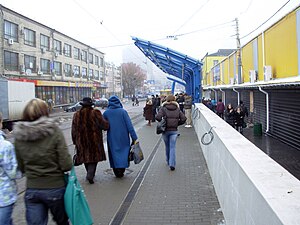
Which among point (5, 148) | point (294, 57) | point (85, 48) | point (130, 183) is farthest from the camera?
point (85, 48)

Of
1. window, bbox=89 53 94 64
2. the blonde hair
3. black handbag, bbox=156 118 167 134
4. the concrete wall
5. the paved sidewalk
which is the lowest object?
the paved sidewalk

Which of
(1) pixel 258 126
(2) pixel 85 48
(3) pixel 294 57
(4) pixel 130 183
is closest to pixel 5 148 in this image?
(4) pixel 130 183

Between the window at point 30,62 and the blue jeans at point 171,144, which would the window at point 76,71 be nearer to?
the window at point 30,62

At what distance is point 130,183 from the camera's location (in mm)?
6516

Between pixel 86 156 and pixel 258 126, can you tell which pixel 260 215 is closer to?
pixel 86 156

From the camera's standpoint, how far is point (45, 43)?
4516cm

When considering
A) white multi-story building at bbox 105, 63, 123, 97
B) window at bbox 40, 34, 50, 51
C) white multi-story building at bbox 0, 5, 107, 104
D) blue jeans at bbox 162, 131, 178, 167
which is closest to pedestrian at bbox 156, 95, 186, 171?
blue jeans at bbox 162, 131, 178, 167

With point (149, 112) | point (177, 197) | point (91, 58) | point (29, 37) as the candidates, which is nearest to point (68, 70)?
point (29, 37)

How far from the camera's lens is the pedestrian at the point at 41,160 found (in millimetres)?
3064

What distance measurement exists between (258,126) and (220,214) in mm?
11459

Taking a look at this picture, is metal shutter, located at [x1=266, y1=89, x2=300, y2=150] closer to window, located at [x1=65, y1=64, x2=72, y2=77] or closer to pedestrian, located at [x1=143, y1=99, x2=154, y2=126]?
pedestrian, located at [x1=143, y1=99, x2=154, y2=126]

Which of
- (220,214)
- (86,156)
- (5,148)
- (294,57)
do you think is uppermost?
(294,57)

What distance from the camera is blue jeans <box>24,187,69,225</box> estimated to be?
10.2 feet

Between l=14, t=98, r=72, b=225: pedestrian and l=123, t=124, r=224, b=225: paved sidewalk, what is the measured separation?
5.40 ft
